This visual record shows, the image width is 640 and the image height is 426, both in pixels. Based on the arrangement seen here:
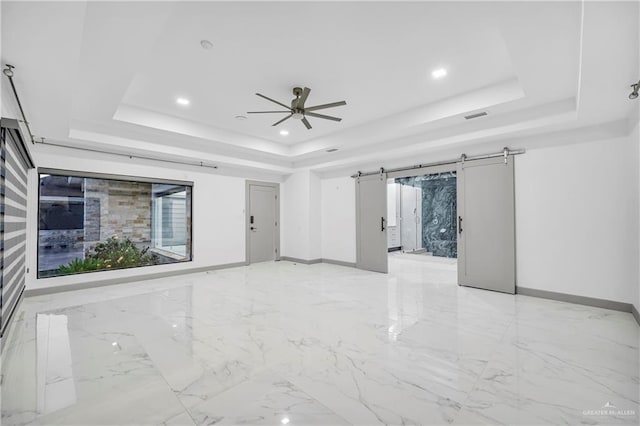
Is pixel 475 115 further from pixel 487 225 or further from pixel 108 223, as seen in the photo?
pixel 108 223

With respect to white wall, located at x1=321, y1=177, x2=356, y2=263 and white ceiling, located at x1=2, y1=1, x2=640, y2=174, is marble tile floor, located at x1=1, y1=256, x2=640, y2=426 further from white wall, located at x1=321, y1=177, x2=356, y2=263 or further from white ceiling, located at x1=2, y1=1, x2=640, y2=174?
white wall, located at x1=321, y1=177, x2=356, y2=263

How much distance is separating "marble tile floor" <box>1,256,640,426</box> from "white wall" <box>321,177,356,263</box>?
2.81 m

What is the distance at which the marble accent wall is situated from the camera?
32.1 feet

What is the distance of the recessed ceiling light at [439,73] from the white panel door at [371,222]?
2856 millimetres

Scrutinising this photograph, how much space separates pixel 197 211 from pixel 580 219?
664cm

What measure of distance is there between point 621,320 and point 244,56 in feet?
17.0

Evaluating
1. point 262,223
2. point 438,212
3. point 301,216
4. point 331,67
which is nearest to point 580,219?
point 331,67

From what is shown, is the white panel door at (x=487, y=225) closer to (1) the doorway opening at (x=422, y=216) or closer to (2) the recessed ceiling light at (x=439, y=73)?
(2) the recessed ceiling light at (x=439, y=73)

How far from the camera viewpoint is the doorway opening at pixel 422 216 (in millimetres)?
9875

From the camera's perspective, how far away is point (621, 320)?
335 cm

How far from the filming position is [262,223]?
756 centimetres

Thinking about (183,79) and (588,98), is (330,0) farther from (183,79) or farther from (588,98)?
(588,98)

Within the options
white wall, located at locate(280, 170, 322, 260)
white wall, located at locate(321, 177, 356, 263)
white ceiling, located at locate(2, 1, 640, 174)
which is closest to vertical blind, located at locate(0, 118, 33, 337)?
white ceiling, located at locate(2, 1, 640, 174)

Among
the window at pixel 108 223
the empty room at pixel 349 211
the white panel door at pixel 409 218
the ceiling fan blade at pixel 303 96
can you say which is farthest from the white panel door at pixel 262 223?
the white panel door at pixel 409 218
